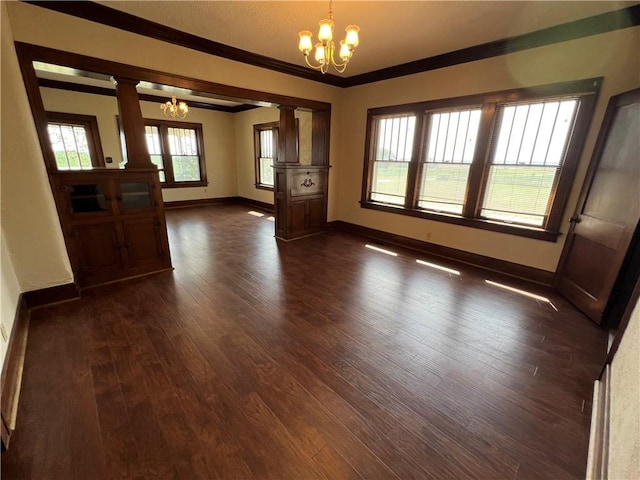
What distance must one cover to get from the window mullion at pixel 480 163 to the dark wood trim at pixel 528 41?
62cm

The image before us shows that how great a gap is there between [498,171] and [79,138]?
820cm

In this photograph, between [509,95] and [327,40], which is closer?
[327,40]

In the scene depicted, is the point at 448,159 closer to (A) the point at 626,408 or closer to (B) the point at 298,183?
(B) the point at 298,183

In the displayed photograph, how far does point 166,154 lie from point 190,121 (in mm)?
1112

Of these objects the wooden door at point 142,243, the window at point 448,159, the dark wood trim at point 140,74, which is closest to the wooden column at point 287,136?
the dark wood trim at point 140,74

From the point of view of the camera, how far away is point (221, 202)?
8.45 metres

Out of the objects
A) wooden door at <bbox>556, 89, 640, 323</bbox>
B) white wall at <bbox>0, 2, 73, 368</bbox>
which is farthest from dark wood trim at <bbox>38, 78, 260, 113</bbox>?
wooden door at <bbox>556, 89, 640, 323</bbox>

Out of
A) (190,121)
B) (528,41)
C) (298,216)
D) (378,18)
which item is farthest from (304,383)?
(190,121)

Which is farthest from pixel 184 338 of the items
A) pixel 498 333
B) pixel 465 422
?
pixel 498 333

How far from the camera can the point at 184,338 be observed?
2287mm

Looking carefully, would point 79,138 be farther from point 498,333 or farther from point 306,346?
point 498,333

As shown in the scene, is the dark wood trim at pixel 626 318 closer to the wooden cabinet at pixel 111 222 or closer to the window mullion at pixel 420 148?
the window mullion at pixel 420 148

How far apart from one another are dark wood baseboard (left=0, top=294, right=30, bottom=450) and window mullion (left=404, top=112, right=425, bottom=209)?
4.73m

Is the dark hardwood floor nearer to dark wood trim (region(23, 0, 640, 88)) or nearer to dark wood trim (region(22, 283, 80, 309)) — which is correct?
dark wood trim (region(22, 283, 80, 309))
